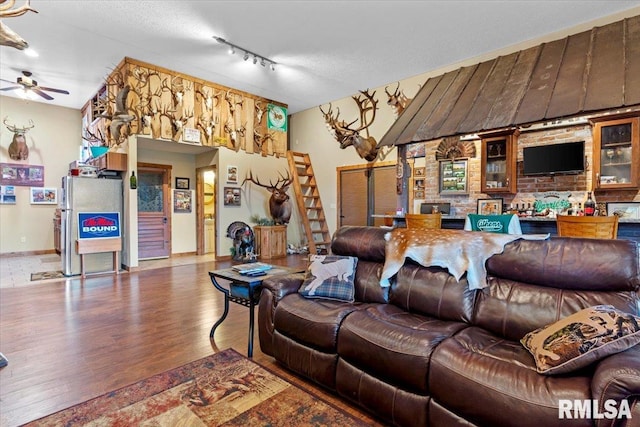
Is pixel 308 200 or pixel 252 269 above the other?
pixel 308 200

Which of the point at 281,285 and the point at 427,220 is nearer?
the point at 281,285

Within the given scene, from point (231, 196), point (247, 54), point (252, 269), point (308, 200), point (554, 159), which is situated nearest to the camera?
point (252, 269)

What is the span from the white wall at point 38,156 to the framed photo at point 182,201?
10.5 feet

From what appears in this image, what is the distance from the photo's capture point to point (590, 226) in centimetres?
321

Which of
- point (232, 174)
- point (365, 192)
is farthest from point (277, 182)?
point (365, 192)

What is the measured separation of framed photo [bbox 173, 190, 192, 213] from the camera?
26.0 feet

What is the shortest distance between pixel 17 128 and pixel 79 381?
8288 millimetres

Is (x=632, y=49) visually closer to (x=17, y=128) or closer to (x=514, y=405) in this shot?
(x=514, y=405)

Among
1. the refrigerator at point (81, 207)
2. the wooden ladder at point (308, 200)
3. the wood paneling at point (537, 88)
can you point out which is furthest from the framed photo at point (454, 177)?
the refrigerator at point (81, 207)

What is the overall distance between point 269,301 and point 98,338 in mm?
1805

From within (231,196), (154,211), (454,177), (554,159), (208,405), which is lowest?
(208,405)

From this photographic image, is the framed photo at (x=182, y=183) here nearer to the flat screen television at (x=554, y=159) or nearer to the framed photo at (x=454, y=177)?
the framed photo at (x=454, y=177)

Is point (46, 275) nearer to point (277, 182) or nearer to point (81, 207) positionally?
point (81, 207)

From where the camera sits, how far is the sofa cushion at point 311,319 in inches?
82.7
